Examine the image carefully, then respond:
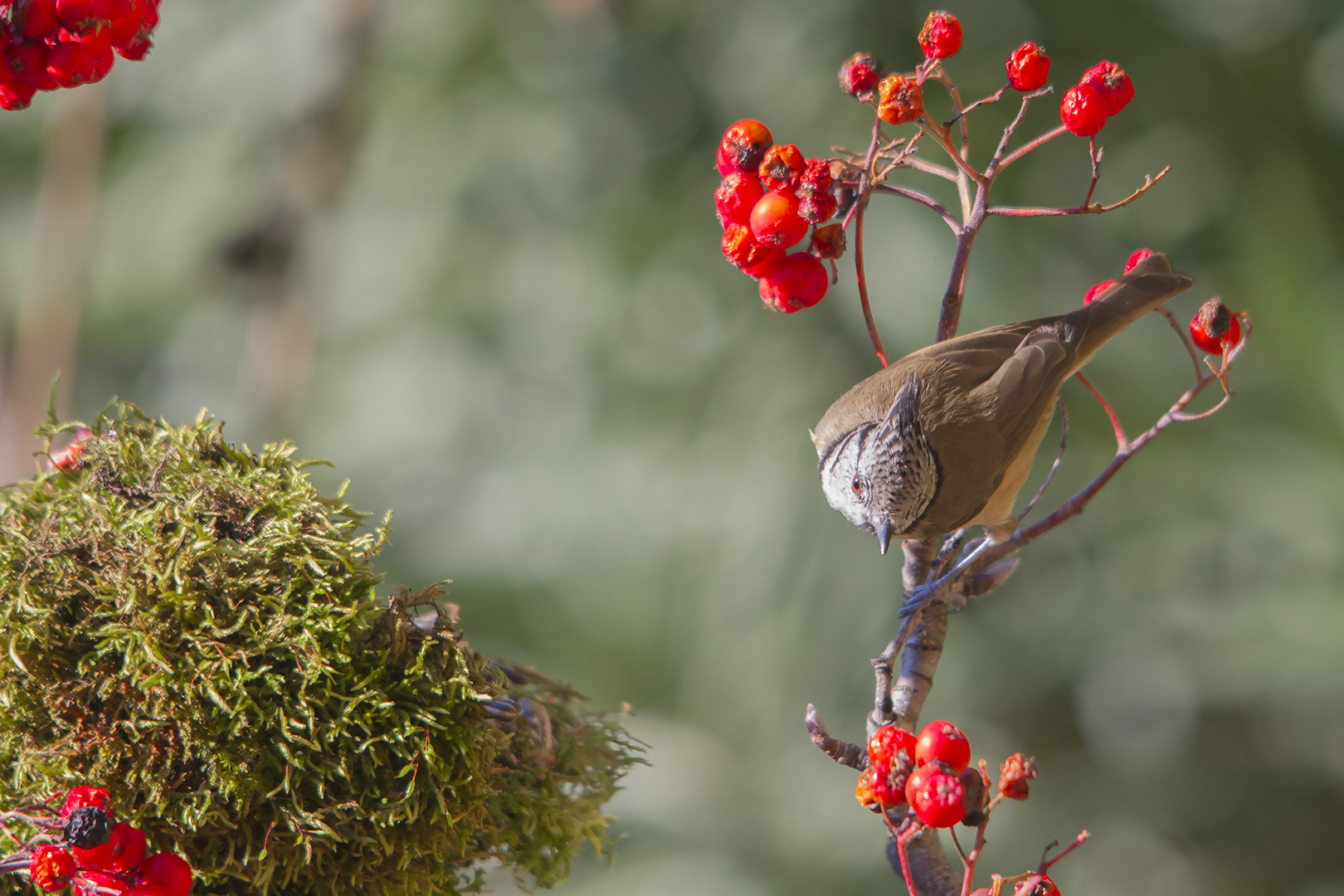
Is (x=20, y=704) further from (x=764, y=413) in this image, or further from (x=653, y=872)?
(x=653, y=872)

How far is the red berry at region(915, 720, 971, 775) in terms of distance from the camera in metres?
0.62

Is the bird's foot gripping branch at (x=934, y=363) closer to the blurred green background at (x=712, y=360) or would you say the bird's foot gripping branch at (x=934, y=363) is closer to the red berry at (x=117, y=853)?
the red berry at (x=117, y=853)

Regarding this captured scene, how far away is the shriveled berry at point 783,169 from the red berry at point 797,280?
6 centimetres

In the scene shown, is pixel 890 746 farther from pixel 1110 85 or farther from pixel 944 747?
pixel 1110 85

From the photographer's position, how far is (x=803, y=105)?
2516 millimetres

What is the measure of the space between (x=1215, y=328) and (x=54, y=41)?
865mm

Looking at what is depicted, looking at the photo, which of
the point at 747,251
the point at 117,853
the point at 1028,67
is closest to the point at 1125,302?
the point at 1028,67

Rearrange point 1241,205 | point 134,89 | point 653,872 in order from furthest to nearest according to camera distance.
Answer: point 134,89, point 653,872, point 1241,205

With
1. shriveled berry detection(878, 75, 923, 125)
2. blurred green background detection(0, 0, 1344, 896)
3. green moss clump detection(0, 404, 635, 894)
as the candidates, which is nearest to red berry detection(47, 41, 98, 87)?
green moss clump detection(0, 404, 635, 894)

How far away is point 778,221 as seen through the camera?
71 centimetres

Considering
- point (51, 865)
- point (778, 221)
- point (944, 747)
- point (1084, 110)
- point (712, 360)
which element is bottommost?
point (51, 865)

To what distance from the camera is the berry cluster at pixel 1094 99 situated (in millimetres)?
733

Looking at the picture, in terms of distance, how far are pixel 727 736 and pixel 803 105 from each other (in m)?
1.64

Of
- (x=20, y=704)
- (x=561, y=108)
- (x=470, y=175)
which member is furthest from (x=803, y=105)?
(x=20, y=704)
